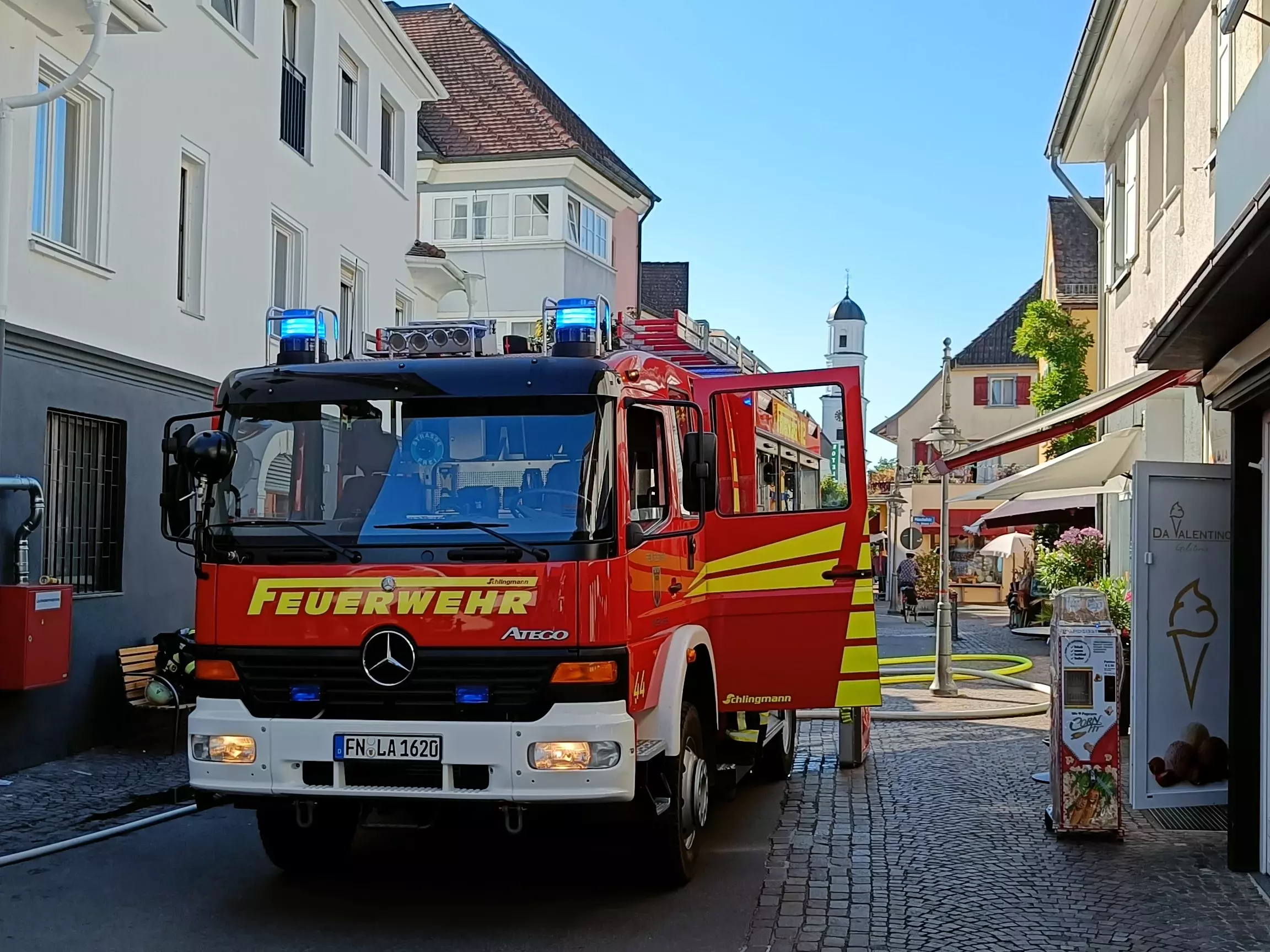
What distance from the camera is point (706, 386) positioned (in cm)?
869

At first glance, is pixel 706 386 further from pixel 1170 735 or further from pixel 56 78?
pixel 56 78

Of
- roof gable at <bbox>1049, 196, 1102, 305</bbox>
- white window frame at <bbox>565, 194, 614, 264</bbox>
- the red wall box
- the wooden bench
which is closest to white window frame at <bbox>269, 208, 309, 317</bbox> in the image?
the wooden bench

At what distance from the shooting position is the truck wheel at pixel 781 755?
1038cm

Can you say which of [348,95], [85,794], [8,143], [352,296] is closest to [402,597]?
[85,794]

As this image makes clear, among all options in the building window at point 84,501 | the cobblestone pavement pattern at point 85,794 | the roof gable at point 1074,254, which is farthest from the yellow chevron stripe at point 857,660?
the roof gable at point 1074,254

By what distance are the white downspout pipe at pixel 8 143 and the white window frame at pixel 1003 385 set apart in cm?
5587

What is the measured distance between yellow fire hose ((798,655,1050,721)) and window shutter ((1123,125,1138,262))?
5.84m

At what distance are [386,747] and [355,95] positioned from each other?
1500 centimetres

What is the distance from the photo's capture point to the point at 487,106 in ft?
101

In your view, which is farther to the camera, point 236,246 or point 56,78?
point 236,246

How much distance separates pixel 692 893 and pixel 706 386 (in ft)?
10.3

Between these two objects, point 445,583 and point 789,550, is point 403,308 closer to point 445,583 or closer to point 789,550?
point 789,550

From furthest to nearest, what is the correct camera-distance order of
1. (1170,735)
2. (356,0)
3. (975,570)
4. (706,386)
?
(975,570) → (356,0) → (706,386) → (1170,735)

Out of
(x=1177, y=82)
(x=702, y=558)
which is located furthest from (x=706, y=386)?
(x=1177, y=82)
